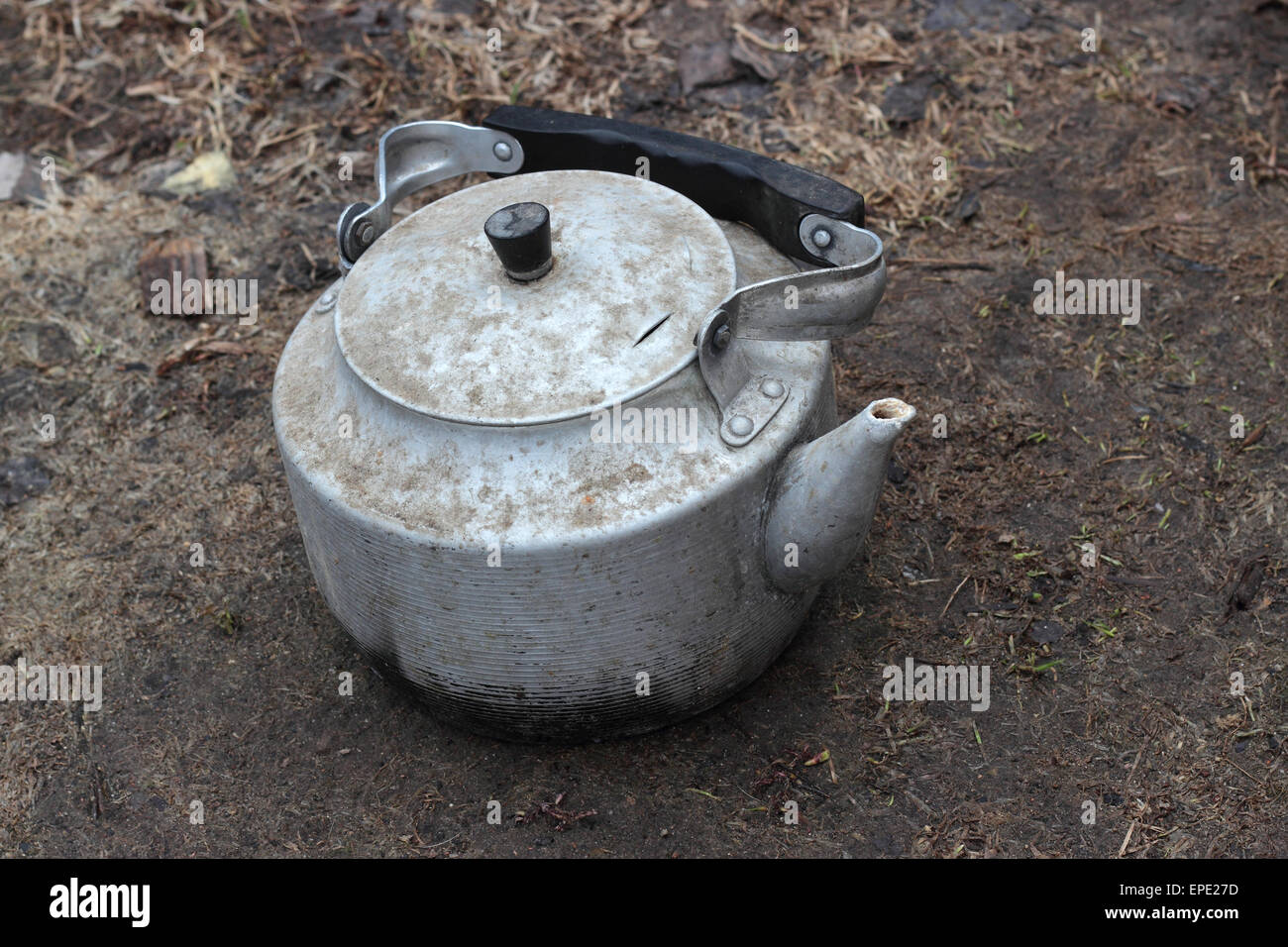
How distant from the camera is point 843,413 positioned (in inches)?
136

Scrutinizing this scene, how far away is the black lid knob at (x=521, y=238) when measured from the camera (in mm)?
2305

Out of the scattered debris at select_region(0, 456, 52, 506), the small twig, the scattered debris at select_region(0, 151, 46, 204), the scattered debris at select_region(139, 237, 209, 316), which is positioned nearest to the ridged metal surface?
the small twig

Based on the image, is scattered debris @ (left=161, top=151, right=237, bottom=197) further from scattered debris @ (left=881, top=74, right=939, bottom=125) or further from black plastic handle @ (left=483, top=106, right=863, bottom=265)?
scattered debris @ (left=881, top=74, right=939, bottom=125)

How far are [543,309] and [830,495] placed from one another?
0.65 metres

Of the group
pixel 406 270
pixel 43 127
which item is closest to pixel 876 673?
pixel 406 270

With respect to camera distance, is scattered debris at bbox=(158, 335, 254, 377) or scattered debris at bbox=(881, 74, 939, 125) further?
scattered debris at bbox=(881, 74, 939, 125)

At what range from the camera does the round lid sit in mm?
2268

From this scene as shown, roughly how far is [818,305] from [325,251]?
230 centimetres

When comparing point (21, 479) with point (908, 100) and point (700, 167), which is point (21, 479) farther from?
point (908, 100)

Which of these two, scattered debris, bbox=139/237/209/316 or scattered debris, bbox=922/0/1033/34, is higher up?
scattered debris, bbox=922/0/1033/34

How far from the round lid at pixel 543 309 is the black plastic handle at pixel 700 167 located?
152 mm

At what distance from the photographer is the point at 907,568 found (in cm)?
310

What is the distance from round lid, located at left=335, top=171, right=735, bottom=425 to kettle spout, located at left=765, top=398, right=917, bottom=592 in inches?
12.1
